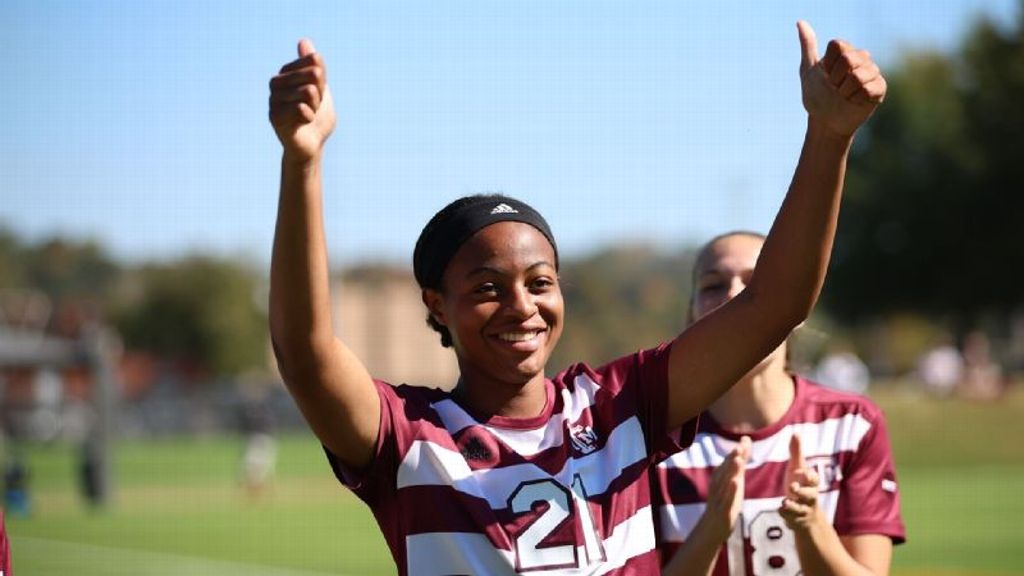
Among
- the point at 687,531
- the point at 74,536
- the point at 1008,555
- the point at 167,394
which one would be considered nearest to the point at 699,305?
the point at 687,531

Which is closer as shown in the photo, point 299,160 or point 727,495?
point 299,160

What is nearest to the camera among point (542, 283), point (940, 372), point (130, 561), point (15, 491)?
point (542, 283)

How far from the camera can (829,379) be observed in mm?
31047

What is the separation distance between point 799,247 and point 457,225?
30.7 inches

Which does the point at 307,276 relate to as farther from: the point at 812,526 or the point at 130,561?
the point at 130,561

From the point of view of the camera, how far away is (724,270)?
14.5 ft

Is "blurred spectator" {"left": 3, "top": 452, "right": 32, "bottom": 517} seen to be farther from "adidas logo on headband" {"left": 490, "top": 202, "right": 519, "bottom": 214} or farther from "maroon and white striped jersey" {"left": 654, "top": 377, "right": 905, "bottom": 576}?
"adidas logo on headband" {"left": 490, "top": 202, "right": 519, "bottom": 214}

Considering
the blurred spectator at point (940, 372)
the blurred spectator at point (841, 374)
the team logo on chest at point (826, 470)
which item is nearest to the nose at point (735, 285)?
the team logo on chest at point (826, 470)

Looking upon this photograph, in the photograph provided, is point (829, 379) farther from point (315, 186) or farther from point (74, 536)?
point (315, 186)

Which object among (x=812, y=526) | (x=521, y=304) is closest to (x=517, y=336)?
(x=521, y=304)

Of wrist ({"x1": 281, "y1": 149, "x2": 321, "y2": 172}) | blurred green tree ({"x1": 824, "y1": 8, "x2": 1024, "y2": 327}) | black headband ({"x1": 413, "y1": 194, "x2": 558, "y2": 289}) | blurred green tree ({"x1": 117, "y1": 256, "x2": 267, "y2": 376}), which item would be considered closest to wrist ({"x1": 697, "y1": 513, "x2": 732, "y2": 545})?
black headband ({"x1": 413, "y1": 194, "x2": 558, "y2": 289})

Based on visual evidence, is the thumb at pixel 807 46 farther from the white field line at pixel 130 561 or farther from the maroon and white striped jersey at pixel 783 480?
the white field line at pixel 130 561

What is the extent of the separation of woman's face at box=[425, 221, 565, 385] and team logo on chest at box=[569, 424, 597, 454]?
0.16 metres

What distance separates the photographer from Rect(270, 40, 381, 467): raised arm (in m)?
2.75
